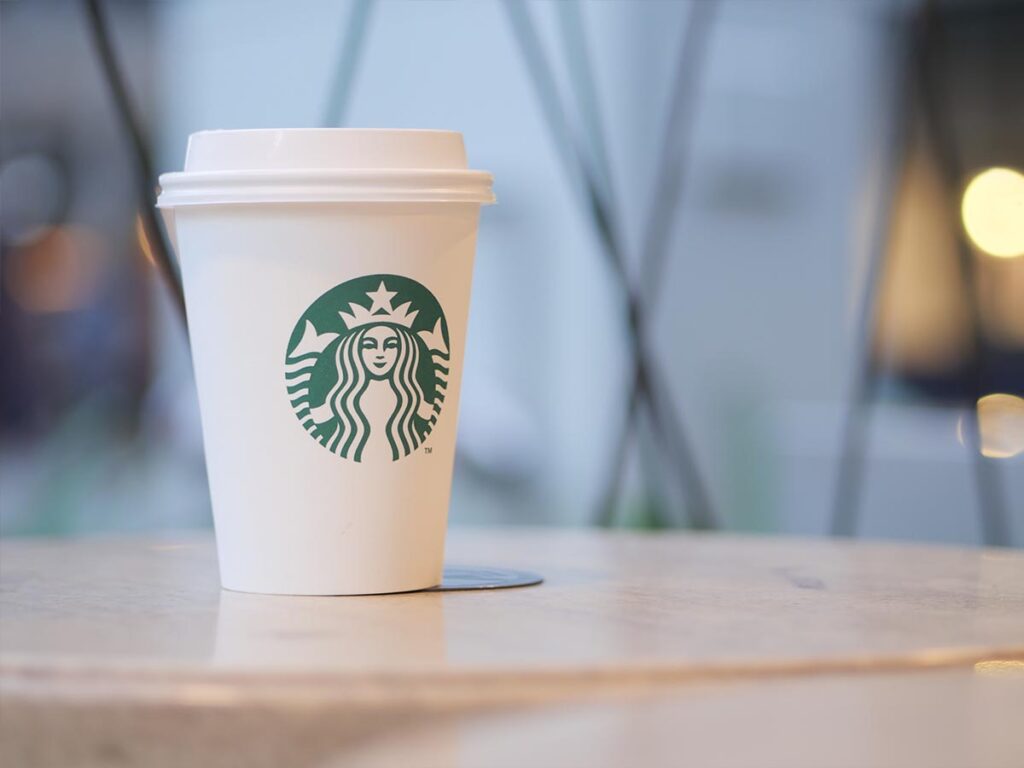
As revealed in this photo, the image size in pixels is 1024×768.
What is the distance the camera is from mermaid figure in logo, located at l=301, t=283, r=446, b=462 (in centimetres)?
67

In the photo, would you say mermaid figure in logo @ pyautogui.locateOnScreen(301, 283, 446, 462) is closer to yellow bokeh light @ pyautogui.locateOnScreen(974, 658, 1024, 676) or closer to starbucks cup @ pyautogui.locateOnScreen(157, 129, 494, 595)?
starbucks cup @ pyautogui.locateOnScreen(157, 129, 494, 595)

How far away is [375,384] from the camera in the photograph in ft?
2.21

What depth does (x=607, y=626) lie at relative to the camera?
570mm

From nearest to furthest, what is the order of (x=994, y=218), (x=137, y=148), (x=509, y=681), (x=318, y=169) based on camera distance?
(x=509, y=681), (x=318, y=169), (x=137, y=148), (x=994, y=218)

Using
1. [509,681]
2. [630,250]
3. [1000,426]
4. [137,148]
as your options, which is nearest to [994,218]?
[1000,426]

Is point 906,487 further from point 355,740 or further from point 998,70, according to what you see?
point 355,740

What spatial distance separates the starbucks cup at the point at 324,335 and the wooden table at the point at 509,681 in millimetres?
47

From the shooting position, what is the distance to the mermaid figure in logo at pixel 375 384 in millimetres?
671

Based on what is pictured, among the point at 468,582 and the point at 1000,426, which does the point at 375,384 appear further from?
the point at 1000,426

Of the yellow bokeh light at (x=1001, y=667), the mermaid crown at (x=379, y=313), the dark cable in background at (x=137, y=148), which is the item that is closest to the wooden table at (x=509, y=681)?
the yellow bokeh light at (x=1001, y=667)

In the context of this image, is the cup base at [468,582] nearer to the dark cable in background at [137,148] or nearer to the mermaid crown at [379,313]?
the mermaid crown at [379,313]

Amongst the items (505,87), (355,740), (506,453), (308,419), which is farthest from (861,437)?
(355,740)

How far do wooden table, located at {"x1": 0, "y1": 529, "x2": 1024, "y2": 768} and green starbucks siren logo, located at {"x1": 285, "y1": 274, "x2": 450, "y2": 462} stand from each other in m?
0.08

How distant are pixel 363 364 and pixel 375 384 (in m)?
0.01
